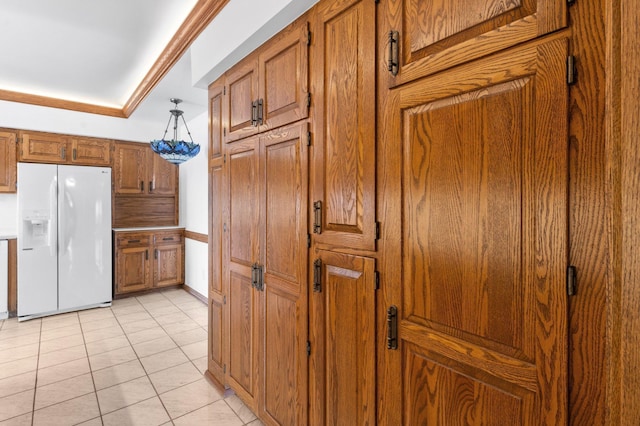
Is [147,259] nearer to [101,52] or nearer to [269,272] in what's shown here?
[101,52]

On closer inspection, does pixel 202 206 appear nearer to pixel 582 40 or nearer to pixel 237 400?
pixel 237 400

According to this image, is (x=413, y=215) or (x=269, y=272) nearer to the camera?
(x=413, y=215)

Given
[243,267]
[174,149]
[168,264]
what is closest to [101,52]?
[174,149]

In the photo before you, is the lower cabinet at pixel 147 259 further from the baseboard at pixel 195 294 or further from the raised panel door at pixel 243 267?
the raised panel door at pixel 243 267

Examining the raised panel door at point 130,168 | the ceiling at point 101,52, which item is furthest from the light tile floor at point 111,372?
the ceiling at point 101,52

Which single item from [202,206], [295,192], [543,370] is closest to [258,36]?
[295,192]

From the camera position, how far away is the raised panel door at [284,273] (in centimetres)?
165

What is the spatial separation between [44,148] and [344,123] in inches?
182

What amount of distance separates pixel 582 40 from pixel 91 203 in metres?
5.08

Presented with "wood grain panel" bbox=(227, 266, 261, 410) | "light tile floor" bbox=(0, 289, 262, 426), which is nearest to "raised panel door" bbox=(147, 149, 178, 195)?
"light tile floor" bbox=(0, 289, 262, 426)

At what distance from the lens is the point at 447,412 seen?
1.04 meters

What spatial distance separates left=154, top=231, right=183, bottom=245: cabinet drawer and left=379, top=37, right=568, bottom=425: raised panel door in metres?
4.58

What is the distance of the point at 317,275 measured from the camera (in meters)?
1.56

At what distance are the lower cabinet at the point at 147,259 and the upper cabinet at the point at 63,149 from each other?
1094 mm
